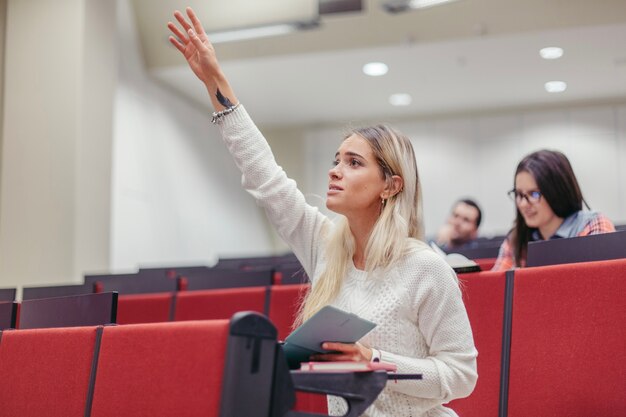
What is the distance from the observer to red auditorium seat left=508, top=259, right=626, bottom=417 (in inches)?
93.7

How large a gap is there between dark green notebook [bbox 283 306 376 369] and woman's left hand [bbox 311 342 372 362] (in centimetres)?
1

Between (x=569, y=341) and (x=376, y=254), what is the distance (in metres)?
0.86

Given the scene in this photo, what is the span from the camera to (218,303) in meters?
3.72

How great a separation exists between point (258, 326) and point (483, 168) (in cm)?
1093

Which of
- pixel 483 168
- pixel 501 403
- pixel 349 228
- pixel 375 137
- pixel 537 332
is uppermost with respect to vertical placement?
pixel 483 168

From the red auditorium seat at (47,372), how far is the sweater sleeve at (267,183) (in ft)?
2.01

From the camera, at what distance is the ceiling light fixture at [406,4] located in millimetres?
7695

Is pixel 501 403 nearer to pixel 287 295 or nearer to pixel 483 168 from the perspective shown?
pixel 287 295

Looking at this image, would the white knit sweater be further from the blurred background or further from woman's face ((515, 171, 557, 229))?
the blurred background

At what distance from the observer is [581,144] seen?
38.0 feet

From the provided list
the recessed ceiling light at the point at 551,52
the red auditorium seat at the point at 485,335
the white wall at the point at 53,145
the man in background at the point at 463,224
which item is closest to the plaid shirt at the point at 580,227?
the red auditorium seat at the point at 485,335

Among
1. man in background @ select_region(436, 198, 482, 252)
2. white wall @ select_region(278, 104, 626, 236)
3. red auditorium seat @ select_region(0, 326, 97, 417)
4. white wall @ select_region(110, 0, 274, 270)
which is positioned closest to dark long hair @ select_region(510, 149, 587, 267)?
red auditorium seat @ select_region(0, 326, 97, 417)

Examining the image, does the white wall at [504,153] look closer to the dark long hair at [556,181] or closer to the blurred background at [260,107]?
the blurred background at [260,107]

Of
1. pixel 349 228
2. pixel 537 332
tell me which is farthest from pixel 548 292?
pixel 349 228
